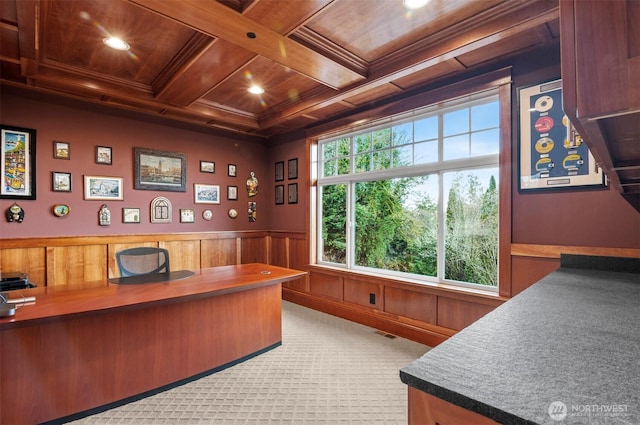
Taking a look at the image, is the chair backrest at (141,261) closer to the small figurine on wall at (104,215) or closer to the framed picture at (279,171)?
the small figurine on wall at (104,215)

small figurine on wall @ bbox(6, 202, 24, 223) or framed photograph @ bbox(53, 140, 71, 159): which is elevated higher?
framed photograph @ bbox(53, 140, 71, 159)

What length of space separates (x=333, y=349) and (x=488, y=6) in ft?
10.1

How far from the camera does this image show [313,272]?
14.3 feet

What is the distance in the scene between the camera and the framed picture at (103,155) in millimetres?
3678

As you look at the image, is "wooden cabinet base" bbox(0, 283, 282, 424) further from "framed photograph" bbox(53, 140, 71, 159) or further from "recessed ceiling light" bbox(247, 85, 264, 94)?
"framed photograph" bbox(53, 140, 71, 159)

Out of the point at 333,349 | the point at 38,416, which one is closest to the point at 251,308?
the point at 333,349

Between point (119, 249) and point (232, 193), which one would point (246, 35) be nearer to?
point (232, 193)

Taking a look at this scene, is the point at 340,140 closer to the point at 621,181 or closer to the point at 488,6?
the point at 488,6

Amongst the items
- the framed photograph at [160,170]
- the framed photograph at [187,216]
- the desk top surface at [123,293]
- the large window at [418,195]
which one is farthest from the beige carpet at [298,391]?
the framed photograph at [160,170]

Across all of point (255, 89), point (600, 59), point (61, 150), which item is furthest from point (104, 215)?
point (600, 59)

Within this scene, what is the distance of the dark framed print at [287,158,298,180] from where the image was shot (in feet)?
15.6

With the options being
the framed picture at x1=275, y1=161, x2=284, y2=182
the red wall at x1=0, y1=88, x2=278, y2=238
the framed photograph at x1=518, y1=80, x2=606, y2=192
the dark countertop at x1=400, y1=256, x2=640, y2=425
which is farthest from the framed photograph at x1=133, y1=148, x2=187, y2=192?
the dark countertop at x1=400, y1=256, x2=640, y2=425

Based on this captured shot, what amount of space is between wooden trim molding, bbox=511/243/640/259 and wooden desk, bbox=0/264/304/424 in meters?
2.02

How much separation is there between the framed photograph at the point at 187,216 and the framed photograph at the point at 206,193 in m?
0.18
